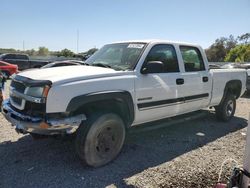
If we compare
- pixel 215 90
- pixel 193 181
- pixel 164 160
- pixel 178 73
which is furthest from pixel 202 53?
pixel 193 181

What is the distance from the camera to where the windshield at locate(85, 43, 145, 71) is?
15.2 ft

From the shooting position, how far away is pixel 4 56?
22.5m

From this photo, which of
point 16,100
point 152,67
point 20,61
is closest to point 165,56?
point 152,67

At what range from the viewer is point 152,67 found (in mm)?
4383

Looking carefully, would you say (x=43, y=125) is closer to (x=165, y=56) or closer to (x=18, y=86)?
(x=18, y=86)

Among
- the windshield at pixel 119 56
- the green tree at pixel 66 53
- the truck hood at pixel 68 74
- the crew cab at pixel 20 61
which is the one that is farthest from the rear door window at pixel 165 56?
the green tree at pixel 66 53

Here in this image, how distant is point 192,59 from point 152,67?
179cm

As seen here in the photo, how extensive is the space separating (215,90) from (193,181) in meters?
3.02

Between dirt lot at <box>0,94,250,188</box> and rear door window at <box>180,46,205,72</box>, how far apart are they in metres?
1.44

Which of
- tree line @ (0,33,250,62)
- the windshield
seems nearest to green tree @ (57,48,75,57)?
tree line @ (0,33,250,62)

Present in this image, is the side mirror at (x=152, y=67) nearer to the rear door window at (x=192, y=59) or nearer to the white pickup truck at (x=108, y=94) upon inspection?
the white pickup truck at (x=108, y=94)

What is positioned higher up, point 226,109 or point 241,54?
point 241,54

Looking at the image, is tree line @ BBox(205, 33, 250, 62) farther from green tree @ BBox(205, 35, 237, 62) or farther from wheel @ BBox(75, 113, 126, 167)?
wheel @ BBox(75, 113, 126, 167)

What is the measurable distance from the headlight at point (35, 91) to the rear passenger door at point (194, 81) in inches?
107
